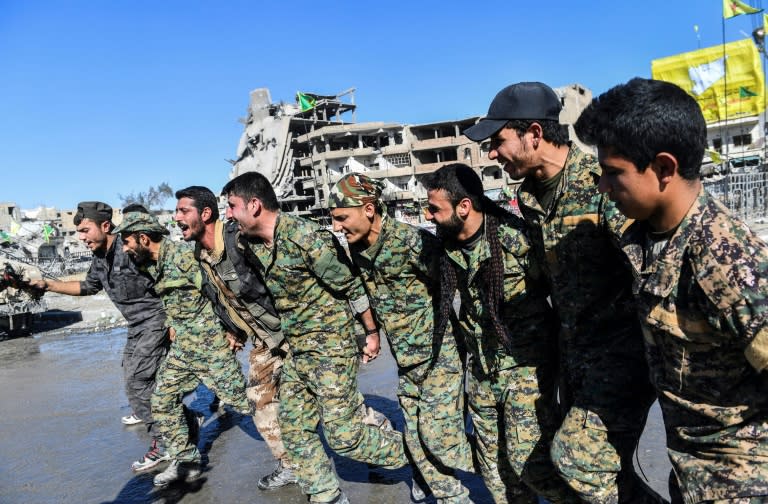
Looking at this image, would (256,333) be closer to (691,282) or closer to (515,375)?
(515,375)

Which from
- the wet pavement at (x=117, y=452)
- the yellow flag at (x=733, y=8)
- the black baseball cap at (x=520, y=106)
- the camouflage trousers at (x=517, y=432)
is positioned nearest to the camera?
the black baseball cap at (x=520, y=106)

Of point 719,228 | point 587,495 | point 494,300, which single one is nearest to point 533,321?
point 494,300

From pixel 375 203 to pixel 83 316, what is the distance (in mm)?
11586

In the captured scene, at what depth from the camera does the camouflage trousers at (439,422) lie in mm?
2967

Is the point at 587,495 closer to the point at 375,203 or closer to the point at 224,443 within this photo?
the point at 375,203

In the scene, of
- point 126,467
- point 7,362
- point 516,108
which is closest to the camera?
point 516,108

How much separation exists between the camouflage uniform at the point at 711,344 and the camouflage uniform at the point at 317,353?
1886 millimetres

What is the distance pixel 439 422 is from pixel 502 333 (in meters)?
0.78

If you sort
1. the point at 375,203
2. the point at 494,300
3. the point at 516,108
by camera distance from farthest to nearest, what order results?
the point at 375,203 → the point at 494,300 → the point at 516,108

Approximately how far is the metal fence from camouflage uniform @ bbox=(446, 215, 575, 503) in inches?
683

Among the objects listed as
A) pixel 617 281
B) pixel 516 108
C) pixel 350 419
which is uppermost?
pixel 516 108

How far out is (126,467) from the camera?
166 inches

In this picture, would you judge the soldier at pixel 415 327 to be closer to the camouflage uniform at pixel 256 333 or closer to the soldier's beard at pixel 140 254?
the camouflage uniform at pixel 256 333

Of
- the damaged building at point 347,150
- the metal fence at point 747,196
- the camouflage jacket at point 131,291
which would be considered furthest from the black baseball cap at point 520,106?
the damaged building at point 347,150
